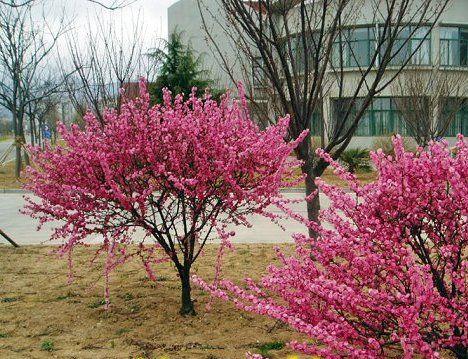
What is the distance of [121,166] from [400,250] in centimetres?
273

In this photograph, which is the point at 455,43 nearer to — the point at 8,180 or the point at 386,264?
the point at 8,180

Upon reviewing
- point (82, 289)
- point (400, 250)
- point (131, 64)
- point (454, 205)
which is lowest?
point (82, 289)

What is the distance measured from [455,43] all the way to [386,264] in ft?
89.2

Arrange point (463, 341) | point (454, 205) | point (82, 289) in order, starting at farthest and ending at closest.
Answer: point (82, 289), point (454, 205), point (463, 341)

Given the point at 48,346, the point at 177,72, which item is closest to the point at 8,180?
the point at 177,72

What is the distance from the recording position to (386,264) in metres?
2.51

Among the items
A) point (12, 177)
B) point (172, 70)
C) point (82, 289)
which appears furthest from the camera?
point (172, 70)

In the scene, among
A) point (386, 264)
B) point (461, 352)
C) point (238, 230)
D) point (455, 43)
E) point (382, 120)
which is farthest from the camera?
point (382, 120)

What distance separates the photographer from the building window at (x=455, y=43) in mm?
26281

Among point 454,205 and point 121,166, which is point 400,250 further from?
point 121,166

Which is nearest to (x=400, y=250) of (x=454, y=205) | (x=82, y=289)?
(x=454, y=205)

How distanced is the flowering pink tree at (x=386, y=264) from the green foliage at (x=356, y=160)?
64.0ft

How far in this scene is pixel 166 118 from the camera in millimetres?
4504

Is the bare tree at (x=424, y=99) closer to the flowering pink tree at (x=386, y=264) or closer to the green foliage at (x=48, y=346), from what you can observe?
the green foliage at (x=48, y=346)
